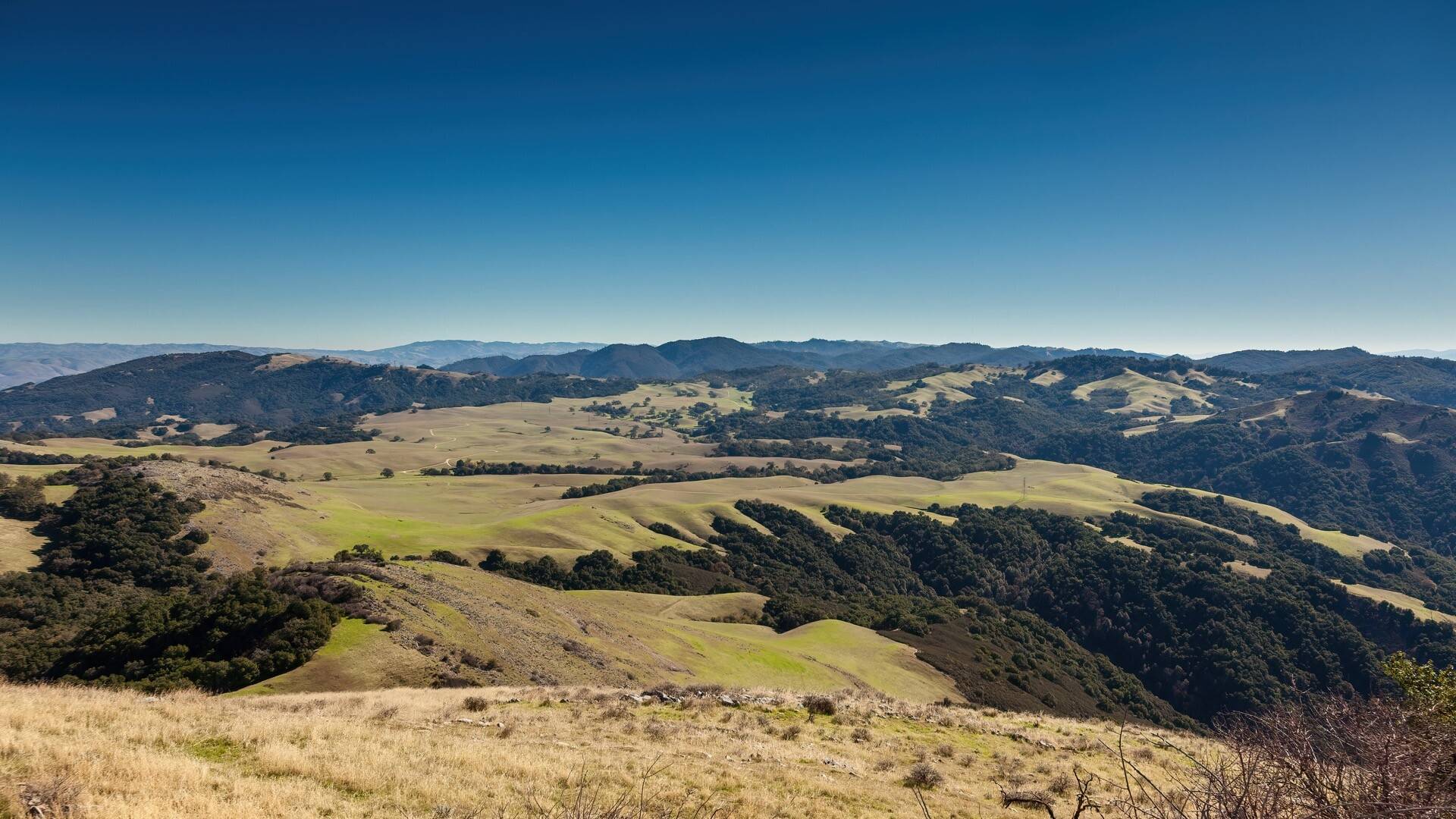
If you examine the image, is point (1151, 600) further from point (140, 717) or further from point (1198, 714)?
point (140, 717)

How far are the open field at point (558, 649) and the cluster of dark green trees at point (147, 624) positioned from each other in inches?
97.6

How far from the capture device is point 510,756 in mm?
17781

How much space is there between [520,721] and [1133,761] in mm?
23980

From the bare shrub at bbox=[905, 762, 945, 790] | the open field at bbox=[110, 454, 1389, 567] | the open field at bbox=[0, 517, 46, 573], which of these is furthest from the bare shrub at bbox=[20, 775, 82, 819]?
the open field at bbox=[0, 517, 46, 573]

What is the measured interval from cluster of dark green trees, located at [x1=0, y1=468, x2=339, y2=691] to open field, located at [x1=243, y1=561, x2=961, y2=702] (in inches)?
97.6

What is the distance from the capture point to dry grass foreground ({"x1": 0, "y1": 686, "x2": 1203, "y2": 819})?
13.1 m

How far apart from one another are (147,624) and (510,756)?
36.9 meters

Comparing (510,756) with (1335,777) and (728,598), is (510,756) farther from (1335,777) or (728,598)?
(728,598)

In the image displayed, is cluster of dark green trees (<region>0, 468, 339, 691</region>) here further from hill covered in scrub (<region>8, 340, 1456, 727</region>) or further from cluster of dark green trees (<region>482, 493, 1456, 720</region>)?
cluster of dark green trees (<region>482, 493, 1456, 720</region>)

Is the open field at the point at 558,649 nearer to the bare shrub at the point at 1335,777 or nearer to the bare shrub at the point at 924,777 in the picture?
the bare shrub at the point at 924,777

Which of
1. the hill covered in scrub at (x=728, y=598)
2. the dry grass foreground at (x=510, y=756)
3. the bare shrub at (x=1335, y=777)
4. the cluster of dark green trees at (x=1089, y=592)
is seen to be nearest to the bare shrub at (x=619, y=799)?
the dry grass foreground at (x=510, y=756)

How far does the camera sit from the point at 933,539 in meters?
181

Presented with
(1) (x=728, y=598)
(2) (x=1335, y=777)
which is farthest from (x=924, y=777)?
(1) (x=728, y=598)

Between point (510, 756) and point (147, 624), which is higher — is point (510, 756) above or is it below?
above
